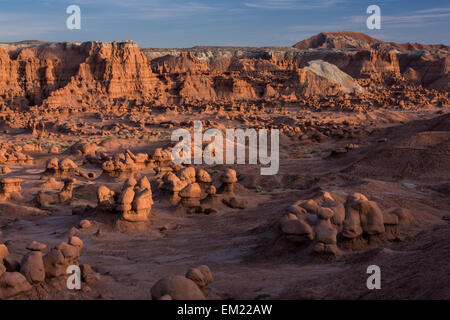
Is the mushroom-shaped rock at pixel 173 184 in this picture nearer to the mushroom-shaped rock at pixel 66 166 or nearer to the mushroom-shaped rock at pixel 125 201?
the mushroom-shaped rock at pixel 125 201

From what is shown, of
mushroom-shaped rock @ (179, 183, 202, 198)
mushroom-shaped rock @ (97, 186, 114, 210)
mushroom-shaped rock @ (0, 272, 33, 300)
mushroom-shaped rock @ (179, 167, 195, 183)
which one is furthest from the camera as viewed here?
mushroom-shaped rock @ (179, 167, 195, 183)

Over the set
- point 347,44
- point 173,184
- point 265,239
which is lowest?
point 265,239

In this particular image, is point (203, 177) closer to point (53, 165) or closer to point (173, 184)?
point (173, 184)

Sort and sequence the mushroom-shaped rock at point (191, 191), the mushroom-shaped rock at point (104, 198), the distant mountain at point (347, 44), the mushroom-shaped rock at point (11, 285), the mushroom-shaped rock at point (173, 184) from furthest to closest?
the distant mountain at point (347, 44) < the mushroom-shaped rock at point (173, 184) < the mushroom-shaped rock at point (191, 191) < the mushroom-shaped rock at point (104, 198) < the mushroom-shaped rock at point (11, 285)

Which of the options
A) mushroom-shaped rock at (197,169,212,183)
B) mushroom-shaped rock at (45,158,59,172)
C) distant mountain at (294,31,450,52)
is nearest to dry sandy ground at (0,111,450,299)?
mushroom-shaped rock at (45,158,59,172)

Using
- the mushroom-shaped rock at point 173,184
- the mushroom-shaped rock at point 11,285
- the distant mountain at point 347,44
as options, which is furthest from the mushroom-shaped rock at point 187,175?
the distant mountain at point 347,44

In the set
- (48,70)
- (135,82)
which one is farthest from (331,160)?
(48,70)

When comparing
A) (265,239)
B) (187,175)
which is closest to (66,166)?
(187,175)

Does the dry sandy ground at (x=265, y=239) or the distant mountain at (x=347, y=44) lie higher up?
the distant mountain at (x=347, y=44)

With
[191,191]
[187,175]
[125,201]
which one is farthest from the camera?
[187,175]

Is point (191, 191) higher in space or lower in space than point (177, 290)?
lower

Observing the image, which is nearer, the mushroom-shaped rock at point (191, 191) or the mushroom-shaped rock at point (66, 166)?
the mushroom-shaped rock at point (191, 191)

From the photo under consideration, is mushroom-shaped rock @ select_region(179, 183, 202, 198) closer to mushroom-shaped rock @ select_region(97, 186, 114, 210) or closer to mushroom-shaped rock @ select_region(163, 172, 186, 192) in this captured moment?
mushroom-shaped rock @ select_region(163, 172, 186, 192)

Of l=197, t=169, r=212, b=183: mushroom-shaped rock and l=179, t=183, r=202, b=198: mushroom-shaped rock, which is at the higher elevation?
l=197, t=169, r=212, b=183: mushroom-shaped rock
